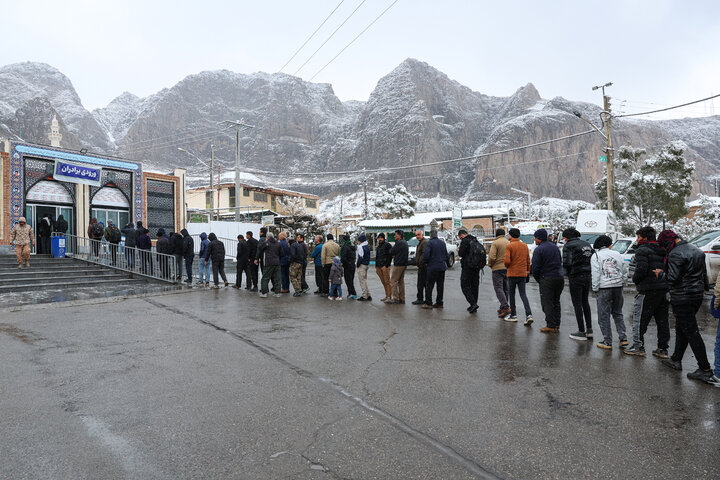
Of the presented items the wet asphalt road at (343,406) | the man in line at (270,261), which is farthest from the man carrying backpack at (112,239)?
the wet asphalt road at (343,406)

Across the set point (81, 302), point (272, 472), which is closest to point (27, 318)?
point (81, 302)

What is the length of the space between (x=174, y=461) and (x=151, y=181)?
84.3 feet

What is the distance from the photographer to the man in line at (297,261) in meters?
12.2

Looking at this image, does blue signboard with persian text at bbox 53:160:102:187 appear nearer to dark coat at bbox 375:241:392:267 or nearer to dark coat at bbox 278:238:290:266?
dark coat at bbox 278:238:290:266

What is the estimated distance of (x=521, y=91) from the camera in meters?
186

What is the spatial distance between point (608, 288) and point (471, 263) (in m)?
3.08

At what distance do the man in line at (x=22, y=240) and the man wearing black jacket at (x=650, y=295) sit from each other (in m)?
16.2

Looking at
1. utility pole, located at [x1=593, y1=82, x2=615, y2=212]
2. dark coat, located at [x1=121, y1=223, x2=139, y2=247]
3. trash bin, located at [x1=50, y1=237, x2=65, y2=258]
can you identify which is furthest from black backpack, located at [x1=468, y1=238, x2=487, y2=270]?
trash bin, located at [x1=50, y1=237, x2=65, y2=258]

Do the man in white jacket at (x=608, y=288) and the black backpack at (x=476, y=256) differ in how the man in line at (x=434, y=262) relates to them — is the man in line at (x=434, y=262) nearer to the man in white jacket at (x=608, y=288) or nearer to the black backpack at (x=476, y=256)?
the black backpack at (x=476, y=256)

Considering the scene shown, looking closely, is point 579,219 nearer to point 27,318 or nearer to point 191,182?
point 27,318

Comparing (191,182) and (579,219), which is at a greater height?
(191,182)

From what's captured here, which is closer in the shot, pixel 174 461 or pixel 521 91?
pixel 174 461

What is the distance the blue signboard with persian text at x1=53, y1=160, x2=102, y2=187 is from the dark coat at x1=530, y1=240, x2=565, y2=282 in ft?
72.9

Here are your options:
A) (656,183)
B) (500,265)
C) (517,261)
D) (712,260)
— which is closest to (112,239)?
(500,265)
